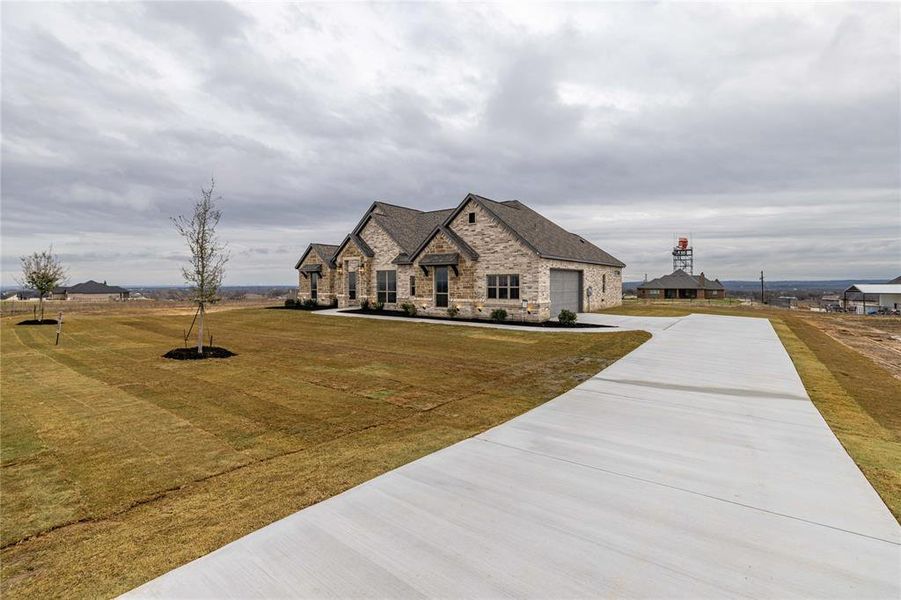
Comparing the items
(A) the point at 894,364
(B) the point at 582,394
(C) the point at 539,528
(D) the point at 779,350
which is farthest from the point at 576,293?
(C) the point at 539,528

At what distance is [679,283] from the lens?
236 ft

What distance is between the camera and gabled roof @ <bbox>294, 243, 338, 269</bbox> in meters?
34.2

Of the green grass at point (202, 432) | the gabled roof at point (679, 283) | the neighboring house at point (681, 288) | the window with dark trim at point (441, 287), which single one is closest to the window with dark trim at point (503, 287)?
the window with dark trim at point (441, 287)

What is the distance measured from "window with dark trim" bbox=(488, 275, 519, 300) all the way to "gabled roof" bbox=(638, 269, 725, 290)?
59.1 m

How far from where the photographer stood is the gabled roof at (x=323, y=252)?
34.2 meters

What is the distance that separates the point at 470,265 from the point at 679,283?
62.0m

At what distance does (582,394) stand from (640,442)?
2.58 metres

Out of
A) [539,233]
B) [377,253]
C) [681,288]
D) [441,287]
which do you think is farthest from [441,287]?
[681,288]

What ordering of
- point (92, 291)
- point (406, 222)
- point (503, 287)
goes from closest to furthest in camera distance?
point (503, 287)
point (406, 222)
point (92, 291)

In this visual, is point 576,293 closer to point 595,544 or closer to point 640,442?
point 640,442

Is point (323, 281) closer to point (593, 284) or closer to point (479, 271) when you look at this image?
point (479, 271)

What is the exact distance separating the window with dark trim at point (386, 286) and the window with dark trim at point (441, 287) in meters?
4.76

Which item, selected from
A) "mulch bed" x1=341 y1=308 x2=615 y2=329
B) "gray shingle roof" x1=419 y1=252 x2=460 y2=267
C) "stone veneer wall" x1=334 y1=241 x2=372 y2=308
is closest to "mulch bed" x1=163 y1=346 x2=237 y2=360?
"mulch bed" x1=341 y1=308 x2=615 y2=329

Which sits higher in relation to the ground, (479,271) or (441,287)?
(479,271)
